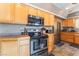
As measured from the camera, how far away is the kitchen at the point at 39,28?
1545 mm

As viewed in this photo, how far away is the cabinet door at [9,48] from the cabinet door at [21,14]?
36 cm

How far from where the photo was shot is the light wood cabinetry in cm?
146

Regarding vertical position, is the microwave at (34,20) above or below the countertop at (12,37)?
above

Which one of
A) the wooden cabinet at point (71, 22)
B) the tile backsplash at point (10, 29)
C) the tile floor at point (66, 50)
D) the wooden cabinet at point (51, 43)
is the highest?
A: the wooden cabinet at point (71, 22)

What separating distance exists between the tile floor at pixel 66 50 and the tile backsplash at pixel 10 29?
Result: 0.64 metres

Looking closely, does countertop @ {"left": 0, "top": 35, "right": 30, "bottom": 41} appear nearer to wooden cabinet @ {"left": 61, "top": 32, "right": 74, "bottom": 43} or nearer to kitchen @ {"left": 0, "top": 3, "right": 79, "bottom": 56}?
kitchen @ {"left": 0, "top": 3, "right": 79, "bottom": 56}

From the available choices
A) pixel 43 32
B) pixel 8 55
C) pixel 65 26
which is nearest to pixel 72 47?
pixel 65 26

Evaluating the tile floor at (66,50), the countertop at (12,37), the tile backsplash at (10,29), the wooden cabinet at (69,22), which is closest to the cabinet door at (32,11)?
the tile backsplash at (10,29)

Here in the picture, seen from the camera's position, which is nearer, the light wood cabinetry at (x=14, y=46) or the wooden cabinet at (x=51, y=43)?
the light wood cabinetry at (x=14, y=46)

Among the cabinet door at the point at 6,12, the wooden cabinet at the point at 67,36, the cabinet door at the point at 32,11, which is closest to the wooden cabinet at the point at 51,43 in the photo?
the wooden cabinet at the point at 67,36

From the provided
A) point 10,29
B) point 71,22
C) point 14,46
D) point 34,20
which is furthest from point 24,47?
point 71,22

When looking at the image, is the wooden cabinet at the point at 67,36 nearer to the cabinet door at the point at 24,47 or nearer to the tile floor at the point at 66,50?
the tile floor at the point at 66,50

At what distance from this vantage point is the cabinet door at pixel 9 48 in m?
1.45

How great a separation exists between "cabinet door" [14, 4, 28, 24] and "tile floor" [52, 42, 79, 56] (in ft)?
2.23
